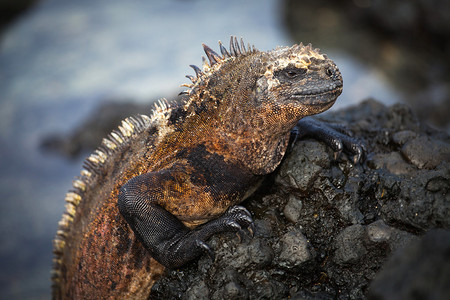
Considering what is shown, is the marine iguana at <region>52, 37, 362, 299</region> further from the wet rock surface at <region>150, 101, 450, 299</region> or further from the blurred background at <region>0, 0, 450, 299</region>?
the blurred background at <region>0, 0, 450, 299</region>

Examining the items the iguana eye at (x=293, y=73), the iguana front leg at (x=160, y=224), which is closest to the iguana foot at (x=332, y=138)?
the iguana eye at (x=293, y=73)

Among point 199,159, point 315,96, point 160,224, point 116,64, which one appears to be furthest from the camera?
point 116,64

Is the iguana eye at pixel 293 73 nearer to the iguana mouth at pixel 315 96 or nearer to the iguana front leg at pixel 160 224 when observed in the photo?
the iguana mouth at pixel 315 96

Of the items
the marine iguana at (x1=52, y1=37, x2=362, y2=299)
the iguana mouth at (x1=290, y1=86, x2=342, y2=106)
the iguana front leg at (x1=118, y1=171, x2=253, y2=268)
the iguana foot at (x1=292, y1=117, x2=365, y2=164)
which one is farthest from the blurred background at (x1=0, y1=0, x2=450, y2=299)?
the iguana mouth at (x1=290, y1=86, x2=342, y2=106)

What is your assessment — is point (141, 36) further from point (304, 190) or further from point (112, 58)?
point (304, 190)

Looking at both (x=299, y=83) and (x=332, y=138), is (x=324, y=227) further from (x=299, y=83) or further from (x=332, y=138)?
(x=299, y=83)

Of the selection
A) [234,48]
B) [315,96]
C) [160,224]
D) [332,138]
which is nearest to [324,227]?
[332,138]
